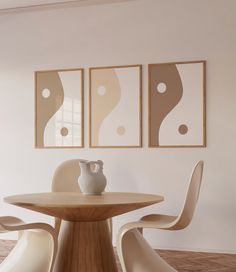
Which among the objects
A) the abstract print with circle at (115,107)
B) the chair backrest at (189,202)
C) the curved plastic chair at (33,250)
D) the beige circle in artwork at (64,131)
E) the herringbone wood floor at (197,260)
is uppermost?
the abstract print with circle at (115,107)

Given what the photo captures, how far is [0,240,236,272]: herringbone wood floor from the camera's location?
4.09 meters

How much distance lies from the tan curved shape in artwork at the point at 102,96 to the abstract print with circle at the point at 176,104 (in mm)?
387

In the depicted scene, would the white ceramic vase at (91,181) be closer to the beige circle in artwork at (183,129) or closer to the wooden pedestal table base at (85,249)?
the wooden pedestal table base at (85,249)

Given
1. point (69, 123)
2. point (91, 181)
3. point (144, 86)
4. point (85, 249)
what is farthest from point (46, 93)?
point (85, 249)

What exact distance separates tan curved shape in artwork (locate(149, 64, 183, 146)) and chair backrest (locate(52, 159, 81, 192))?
91 cm

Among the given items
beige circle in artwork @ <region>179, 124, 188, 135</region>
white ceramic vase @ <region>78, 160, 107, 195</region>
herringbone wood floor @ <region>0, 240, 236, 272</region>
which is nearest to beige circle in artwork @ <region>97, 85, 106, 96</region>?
beige circle in artwork @ <region>179, 124, 188, 135</region>

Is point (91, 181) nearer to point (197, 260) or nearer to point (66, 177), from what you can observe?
point (66, 177)

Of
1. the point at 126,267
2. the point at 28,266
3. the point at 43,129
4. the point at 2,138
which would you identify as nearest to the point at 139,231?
the point at 126,267

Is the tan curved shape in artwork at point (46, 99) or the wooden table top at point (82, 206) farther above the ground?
the tan curved shape in artwork at point (46, 99)

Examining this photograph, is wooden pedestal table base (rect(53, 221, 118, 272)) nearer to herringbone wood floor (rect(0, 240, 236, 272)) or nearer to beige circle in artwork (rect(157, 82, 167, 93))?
herringbone wood floor (rect(0, 240, 236, 272))

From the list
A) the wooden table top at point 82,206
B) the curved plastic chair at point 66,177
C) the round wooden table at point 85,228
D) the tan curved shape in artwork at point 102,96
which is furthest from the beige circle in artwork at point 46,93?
the wooden table top at point 82,206

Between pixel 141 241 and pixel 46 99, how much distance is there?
7.47 ft

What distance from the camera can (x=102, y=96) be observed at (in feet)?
16.6

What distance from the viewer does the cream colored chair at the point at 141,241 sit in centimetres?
327
